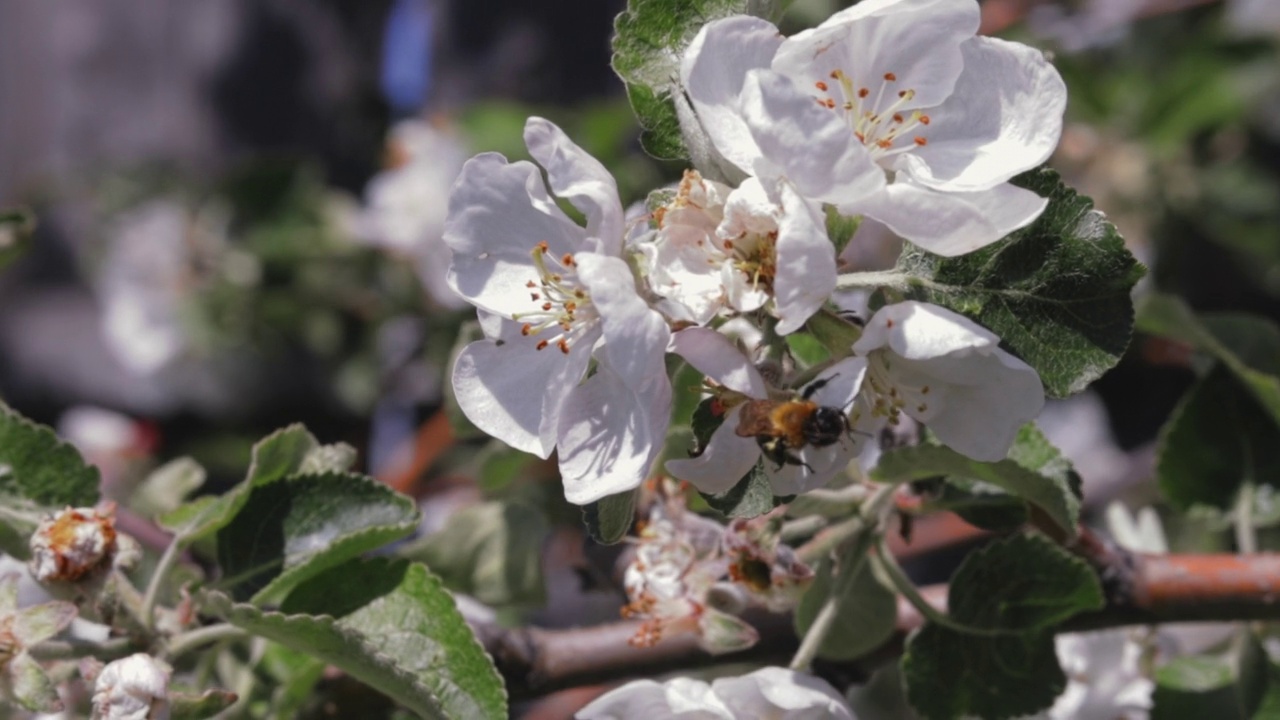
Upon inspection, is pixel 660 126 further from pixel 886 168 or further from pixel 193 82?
pixel 193 82

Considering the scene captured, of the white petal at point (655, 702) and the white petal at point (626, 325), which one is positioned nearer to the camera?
the white petal at point (626, 325)

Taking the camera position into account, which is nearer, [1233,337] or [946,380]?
[946,380]

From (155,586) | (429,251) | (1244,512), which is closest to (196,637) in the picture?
(155,586)

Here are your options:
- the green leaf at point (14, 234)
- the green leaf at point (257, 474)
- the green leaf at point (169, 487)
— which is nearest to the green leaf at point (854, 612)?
the green leaf at point (257, 474)

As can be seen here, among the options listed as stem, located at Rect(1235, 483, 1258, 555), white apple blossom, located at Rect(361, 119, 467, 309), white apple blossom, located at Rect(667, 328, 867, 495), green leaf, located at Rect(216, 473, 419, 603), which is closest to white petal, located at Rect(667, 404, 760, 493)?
white apple blossom, located at Rect(667, 328, 867, 495)

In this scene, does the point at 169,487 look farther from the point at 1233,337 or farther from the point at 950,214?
the point at 1233,337

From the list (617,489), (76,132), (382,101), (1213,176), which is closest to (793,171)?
(617,489)

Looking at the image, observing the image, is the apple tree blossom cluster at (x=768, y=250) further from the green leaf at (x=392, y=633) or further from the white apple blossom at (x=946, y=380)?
the green leaf at (x=392, y=633)
